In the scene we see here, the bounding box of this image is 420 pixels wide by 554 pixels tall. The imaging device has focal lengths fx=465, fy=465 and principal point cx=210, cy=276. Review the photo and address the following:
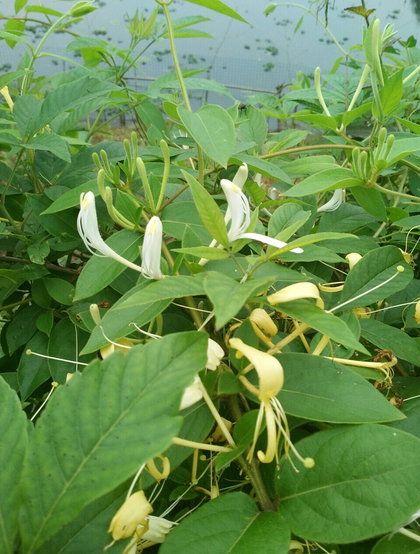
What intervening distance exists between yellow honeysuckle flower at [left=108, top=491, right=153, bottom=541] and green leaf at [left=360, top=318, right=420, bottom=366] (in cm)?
24

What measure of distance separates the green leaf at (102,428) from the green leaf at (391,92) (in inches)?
13.2

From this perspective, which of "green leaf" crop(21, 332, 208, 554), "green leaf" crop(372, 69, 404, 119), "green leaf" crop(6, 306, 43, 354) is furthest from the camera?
"green leaf" crop(6, 306, 43, 354)

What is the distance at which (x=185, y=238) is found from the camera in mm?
362

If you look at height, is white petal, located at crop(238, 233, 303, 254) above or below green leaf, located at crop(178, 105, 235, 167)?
below

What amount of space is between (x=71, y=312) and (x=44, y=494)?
0.27 meters

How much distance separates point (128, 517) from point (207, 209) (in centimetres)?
19

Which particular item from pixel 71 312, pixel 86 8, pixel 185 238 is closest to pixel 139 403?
pixel 185 238

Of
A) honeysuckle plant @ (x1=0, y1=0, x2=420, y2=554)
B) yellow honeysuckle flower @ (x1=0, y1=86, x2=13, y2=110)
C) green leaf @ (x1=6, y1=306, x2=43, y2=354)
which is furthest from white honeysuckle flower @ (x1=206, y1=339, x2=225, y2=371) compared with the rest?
yellow honeysuckle flower @ (x1=0, y1=86, x2=13, y2=110)

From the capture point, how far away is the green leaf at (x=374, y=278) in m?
0.40

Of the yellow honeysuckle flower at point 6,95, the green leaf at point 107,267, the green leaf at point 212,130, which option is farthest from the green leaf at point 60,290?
the yellow honeysuckle flower at point 6,95

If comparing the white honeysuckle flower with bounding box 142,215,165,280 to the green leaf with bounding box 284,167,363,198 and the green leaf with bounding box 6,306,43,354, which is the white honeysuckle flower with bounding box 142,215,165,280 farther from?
the green leaf with bounding box 6,306,43,354

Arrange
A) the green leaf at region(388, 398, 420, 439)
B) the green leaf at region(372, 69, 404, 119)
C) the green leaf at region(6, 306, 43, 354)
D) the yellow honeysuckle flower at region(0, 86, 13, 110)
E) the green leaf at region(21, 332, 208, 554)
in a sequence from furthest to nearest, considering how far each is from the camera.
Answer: the yellow honeysuckle flower at region(0, 86, 13, 110)
the green leaf at region(6, 306, 43, 354)
the green leaf at region(372, 69, 404, 119)
the green leaf at region(388, 398, 420, 439)
the green leaf at region(21, 332, 208, 554)

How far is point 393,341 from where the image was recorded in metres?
0.41

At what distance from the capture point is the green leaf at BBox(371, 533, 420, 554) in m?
0.29
